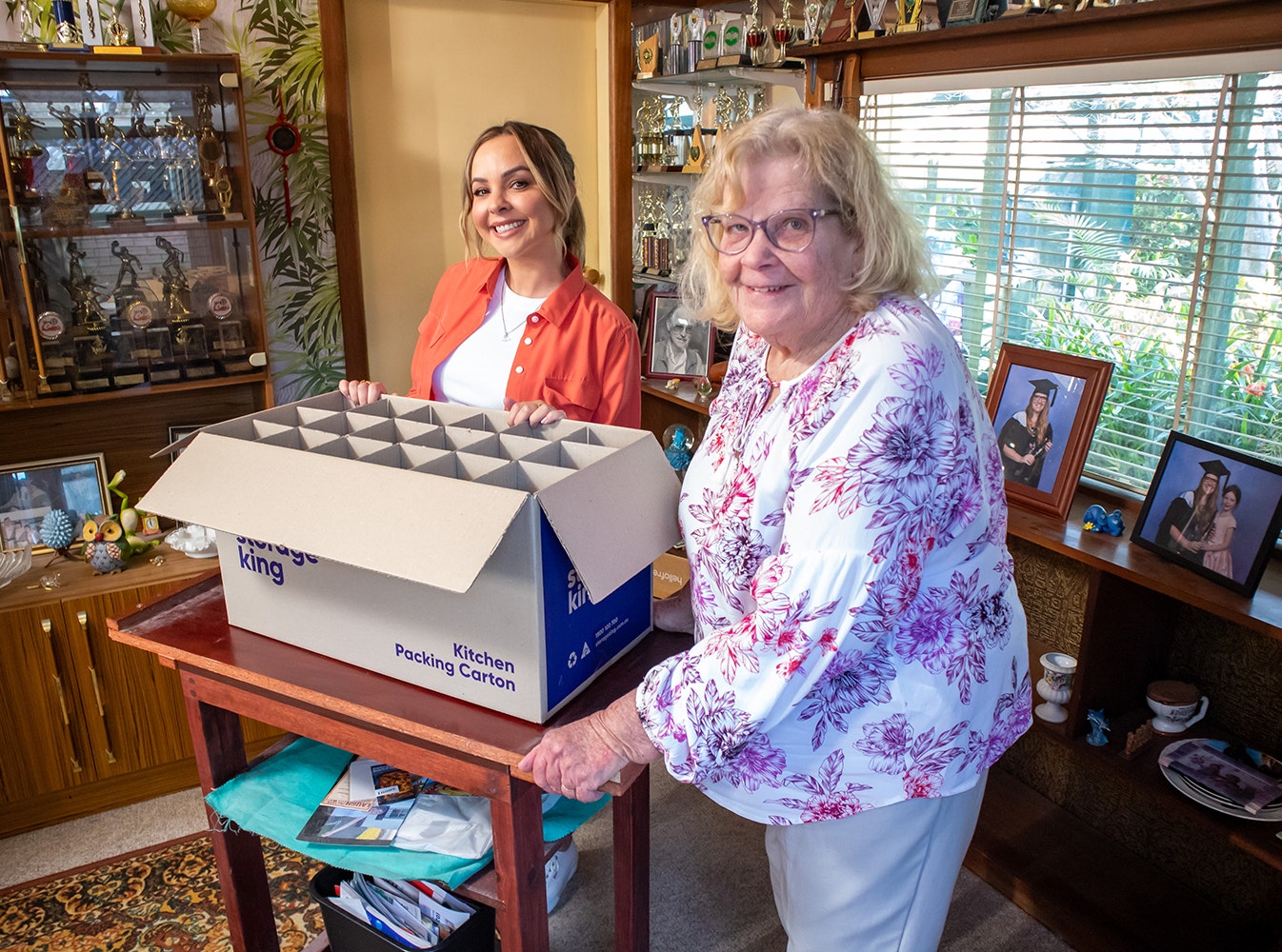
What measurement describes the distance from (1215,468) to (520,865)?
150 cm

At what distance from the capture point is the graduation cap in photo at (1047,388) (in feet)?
7.42

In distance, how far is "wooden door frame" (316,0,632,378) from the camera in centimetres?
297

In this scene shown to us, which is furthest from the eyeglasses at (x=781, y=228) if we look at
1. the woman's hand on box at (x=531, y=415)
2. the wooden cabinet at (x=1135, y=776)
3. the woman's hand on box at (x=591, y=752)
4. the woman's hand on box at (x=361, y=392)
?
the wooden cabinet at (x=1135, y=776)

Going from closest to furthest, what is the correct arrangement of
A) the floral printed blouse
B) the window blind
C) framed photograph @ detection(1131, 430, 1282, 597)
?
the floral printed blouse → framed photograph @ detection(1131, 430, 1282, 597) → the window blind

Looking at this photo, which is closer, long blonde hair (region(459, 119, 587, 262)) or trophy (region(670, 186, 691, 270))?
long blonde hair (region(459, 119, 587, 262))

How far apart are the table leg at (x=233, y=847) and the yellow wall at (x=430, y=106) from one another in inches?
71.7

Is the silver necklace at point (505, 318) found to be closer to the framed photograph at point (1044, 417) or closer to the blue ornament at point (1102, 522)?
the framed photograph at point (1044, 417)

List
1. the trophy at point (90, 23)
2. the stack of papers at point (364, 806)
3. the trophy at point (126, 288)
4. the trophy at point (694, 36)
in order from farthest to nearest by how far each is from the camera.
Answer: the trophy at point (694, 36) → the trophy at point (126, 288) → the trophy at point (90, 23) → the stack of papers at point (364, 806)

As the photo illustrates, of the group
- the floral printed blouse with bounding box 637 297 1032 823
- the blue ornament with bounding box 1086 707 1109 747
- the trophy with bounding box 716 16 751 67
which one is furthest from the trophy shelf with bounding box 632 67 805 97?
the blue ornament with bounding box 1086 707 1109 747

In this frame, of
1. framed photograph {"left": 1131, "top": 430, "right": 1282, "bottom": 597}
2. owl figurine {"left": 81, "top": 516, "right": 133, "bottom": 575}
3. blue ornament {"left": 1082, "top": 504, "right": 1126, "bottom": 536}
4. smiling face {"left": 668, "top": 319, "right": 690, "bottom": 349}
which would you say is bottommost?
owl figurine {"left": 81, "top": 516, "right": 133, "bottom": 575}

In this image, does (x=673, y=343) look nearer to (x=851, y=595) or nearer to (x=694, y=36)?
(x=694, y=36)

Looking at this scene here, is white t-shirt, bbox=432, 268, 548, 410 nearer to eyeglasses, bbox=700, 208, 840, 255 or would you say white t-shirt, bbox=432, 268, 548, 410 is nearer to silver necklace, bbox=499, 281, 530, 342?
silver necklace, bbox=499, 281, 530, 342

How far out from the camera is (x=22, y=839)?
2.55m

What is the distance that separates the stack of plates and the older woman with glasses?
2.56ft
